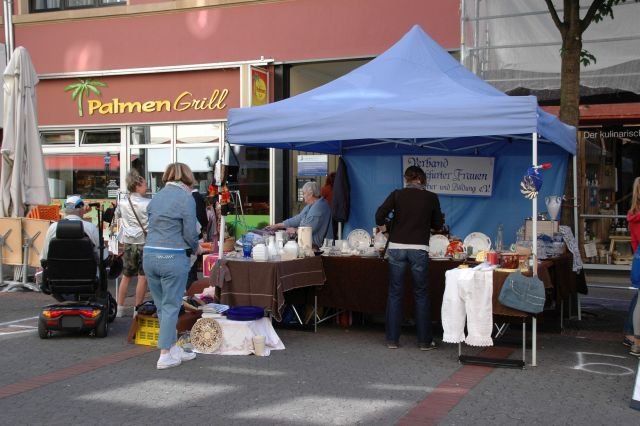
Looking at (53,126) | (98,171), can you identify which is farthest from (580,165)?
(53,126)

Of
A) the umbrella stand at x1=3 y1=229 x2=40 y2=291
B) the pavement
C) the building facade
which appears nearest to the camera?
the pavement

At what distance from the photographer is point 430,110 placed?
280 inches

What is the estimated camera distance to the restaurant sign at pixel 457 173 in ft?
31.0

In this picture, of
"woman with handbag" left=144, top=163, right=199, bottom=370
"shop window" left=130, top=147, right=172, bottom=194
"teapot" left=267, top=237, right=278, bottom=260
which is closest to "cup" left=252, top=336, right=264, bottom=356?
"woman with handbag" left=144, top=163, right=199, bottom=370

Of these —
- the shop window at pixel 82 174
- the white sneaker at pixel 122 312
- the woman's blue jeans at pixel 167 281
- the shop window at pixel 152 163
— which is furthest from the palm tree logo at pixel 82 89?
the woman's blue jeans at pixel 167 281

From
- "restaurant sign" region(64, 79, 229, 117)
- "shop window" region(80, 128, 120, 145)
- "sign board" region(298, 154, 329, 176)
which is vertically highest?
"restaurant sign" region(64, 79, 229, 117)

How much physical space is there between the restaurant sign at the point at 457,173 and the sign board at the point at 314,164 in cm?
440

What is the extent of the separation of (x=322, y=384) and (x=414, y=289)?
1.62m

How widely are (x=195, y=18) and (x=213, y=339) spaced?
929cm

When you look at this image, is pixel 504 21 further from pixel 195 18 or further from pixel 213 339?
pixel 213 339

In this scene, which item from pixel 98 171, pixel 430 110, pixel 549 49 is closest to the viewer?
pixel 430 110

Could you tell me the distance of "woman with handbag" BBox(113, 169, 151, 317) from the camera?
8258mm

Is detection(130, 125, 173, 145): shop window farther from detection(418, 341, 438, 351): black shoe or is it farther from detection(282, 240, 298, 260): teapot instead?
detection(418, 341, 438, 351): black shoe

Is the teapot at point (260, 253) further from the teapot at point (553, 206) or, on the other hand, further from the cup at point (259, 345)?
the teapot at point (553, 206)
